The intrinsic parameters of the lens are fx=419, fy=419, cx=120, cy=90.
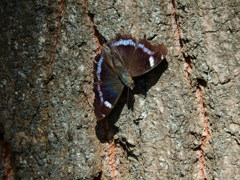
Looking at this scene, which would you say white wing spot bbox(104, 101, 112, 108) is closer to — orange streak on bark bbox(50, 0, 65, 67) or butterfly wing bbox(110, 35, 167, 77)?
butterfly wing bbox(110, 35, 167, 77)

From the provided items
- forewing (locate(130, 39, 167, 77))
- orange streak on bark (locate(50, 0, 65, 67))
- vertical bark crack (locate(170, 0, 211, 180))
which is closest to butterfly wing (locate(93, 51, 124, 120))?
forewing (locate(130, 39, 167, 77))

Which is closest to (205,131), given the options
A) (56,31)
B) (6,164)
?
(56,31)

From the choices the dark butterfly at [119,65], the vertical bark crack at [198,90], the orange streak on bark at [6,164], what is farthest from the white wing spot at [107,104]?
the orange streak on bark at [6,164]


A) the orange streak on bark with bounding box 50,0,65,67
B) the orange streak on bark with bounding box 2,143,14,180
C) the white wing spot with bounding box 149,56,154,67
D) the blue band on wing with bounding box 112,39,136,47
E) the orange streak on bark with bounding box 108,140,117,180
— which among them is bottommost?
the orange streak on bark with bounding box 108,140,117,180

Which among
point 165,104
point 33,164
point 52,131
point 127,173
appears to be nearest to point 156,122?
point 165,104

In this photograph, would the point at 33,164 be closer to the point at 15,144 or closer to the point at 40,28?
the point at 15,144

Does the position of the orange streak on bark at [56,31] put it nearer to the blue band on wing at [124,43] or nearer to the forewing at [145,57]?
the blue band on wing at [124,43]
